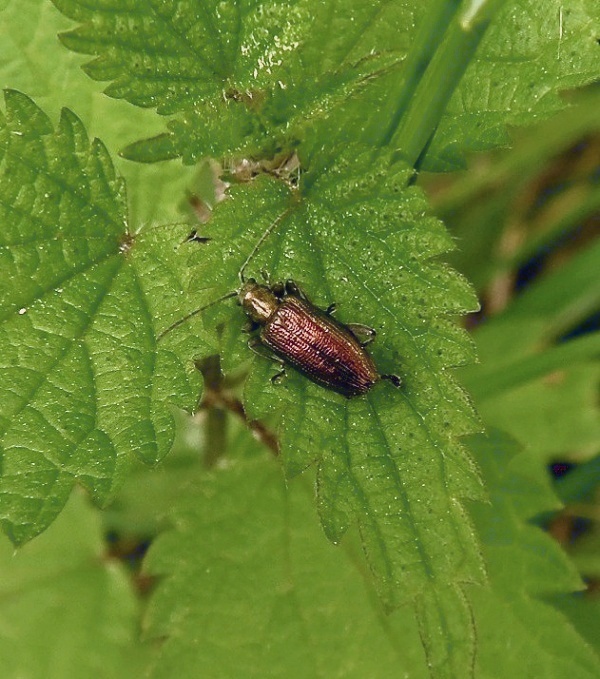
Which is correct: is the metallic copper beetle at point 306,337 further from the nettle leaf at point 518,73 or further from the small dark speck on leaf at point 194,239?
the nettle leaf at point 518,73

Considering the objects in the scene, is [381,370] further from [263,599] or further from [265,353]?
[263,599]

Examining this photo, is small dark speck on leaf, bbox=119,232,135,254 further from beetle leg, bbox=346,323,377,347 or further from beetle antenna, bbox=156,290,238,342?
beetle leg, bbox=346,323,377,347

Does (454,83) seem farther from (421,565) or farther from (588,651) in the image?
(588,651)

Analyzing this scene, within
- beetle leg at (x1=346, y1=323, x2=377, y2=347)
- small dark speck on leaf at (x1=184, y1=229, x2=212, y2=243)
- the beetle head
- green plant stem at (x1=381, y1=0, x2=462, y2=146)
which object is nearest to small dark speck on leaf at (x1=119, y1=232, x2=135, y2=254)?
small dark speck on leaf at (x1=184, y1=229, x2=212, y2=243)

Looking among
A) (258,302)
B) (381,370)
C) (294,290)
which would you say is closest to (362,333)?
(381,370)

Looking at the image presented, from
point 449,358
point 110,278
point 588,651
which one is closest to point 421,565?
point 449,358

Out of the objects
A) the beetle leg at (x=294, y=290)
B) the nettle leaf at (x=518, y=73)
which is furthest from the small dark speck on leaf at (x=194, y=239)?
the nettle leaf at (x=518, y=73)
